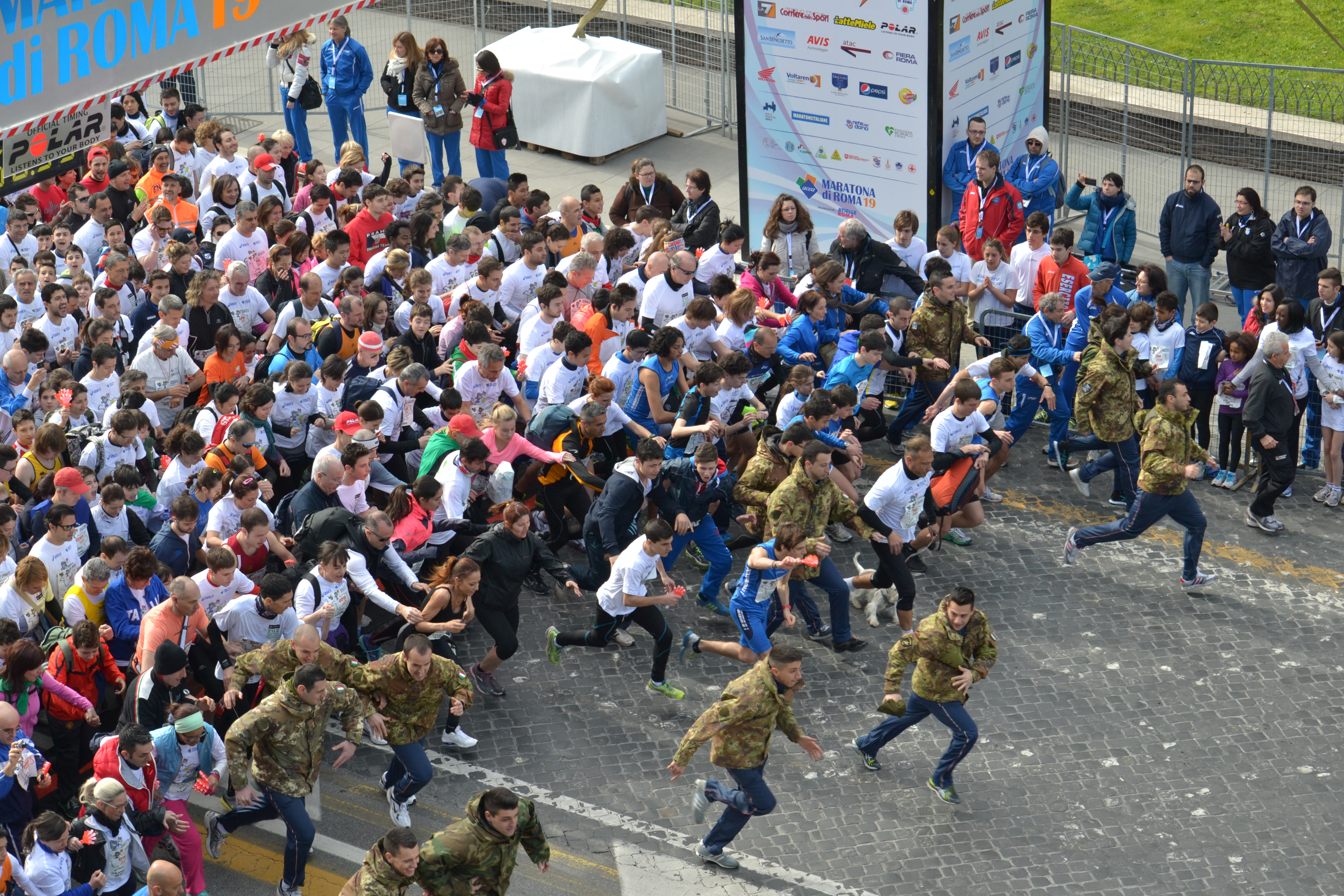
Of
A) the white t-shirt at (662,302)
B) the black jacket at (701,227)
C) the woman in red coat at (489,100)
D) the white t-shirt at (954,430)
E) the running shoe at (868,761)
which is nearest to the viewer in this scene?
the running shoe at (868,761)

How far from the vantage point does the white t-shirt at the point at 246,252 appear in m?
14.1

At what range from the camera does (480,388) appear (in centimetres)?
1208

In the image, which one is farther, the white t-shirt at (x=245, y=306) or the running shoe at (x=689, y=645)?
the white t-shirt at (x=245, y=306)

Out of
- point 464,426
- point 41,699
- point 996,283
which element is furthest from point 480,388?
point 996,283

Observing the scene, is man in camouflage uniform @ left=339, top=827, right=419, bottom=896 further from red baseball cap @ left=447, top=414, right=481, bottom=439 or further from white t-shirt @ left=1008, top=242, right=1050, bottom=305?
white t-shirt @ left=1008, top=242, right=1050, bottom=305

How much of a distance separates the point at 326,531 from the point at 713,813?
10.2 ft

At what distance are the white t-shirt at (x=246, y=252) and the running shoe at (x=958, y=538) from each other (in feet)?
21.5

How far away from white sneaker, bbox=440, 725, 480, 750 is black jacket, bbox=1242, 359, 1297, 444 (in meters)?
6.61

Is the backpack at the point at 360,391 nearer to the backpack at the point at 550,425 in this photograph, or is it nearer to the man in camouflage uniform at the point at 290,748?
the backpack at the point at 550,425

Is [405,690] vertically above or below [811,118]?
below

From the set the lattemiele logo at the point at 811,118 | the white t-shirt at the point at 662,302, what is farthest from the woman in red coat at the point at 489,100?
the white t-shirt at the point at 662,302

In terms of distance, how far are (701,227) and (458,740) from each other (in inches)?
271

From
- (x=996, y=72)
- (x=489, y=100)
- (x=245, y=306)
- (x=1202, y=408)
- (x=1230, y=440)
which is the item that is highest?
(x=996, y=72)

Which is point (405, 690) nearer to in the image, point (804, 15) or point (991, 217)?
point (991, 217)
